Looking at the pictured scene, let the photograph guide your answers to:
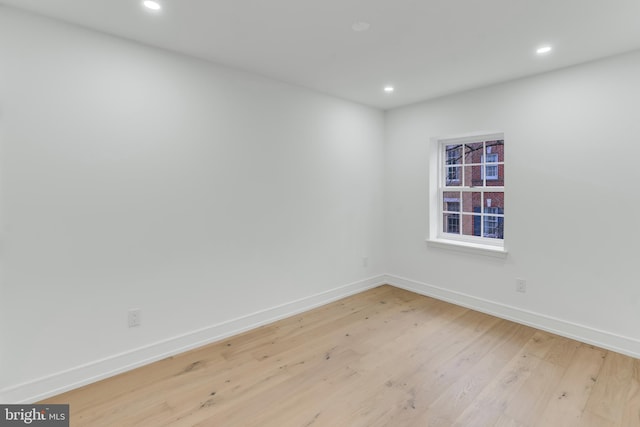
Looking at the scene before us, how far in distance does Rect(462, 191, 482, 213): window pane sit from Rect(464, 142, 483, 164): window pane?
39cm

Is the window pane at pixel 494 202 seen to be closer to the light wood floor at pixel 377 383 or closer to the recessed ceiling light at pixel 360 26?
the light wood floor at pixel 377 383

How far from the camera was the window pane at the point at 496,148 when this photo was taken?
134 inches

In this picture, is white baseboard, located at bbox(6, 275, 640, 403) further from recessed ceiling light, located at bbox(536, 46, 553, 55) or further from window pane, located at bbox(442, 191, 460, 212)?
recessed ceiling light, located at bbox(536, 46, 553, 55)

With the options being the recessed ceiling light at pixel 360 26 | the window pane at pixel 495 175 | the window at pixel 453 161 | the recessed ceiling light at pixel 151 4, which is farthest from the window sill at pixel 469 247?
the recessed ceiling light at pixel 151 4

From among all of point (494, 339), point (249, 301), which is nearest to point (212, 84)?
point (249, 301)

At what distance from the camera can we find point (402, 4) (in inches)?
72.6

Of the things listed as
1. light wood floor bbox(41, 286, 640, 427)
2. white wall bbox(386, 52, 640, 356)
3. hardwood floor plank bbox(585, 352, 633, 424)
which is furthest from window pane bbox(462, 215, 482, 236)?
hardwood floor plank bbox(585, 352, 633, 424)

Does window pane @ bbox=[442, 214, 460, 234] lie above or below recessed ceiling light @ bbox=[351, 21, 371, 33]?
below

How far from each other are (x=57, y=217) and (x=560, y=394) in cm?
350

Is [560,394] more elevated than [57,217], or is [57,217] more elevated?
[57,217]

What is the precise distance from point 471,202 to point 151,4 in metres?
3.54

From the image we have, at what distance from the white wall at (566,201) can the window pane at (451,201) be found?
0.61 metres

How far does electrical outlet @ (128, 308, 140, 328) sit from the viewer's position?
232cm

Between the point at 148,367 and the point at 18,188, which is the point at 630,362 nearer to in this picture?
the point at 148,367
